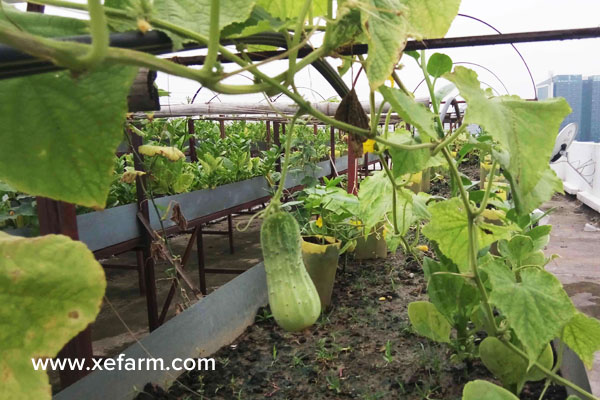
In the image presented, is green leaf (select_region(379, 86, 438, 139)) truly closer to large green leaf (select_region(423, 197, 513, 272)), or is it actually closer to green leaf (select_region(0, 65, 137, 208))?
green leaf (select_region(0, 65, 137, 208))

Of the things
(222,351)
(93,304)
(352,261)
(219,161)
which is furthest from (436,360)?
(219,161)

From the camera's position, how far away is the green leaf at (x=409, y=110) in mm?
497

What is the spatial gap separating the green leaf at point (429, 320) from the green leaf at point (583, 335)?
0.51 metres

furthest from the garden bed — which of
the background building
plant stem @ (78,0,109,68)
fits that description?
the background building

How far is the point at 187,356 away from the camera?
169cm

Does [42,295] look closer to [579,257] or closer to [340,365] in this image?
[340,365]

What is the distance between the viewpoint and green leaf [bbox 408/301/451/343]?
156 centimetres

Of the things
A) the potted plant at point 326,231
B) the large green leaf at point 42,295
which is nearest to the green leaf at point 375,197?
the potted plant at point 326,231

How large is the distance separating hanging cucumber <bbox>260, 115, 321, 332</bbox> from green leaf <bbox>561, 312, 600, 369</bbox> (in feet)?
2.01

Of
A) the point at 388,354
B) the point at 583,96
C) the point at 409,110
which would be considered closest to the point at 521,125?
the point at 409,110

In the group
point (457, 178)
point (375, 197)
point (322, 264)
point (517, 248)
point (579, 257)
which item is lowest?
Result: point (579, 257)

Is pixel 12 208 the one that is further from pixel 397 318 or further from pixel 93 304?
pixel 93 304

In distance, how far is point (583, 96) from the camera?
8.21 meters

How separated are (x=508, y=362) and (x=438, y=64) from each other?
2.58 feet
